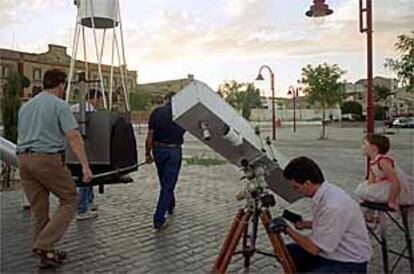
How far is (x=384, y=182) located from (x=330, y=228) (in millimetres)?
1373

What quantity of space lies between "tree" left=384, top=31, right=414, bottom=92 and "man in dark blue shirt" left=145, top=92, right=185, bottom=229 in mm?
6233

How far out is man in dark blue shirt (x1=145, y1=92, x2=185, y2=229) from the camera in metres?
6.70

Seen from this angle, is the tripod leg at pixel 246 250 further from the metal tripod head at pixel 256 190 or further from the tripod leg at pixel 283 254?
the tripod leg at pixel 283 254

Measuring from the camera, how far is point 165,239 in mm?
6176

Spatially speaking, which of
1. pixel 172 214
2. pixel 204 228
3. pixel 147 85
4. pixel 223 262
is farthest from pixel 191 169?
pixel 147 85

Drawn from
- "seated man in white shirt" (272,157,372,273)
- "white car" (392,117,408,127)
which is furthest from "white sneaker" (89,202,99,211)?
"white car" (392,117,408,127)

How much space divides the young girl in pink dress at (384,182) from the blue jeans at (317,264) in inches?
38.7

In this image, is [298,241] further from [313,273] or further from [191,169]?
[191,169]

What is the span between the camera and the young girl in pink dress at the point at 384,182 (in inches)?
173

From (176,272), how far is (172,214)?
2788mm

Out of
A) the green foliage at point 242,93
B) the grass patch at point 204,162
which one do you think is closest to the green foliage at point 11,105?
the grass patch at point 204,162

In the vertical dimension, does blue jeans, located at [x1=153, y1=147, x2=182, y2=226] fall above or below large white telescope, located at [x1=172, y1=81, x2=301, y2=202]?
below

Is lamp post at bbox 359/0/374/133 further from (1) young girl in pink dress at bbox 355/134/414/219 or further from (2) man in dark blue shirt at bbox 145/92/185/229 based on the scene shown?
(2) man in dark blue shirt at bbox 145/92/185/229

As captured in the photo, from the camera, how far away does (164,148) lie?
6730 millimetres
